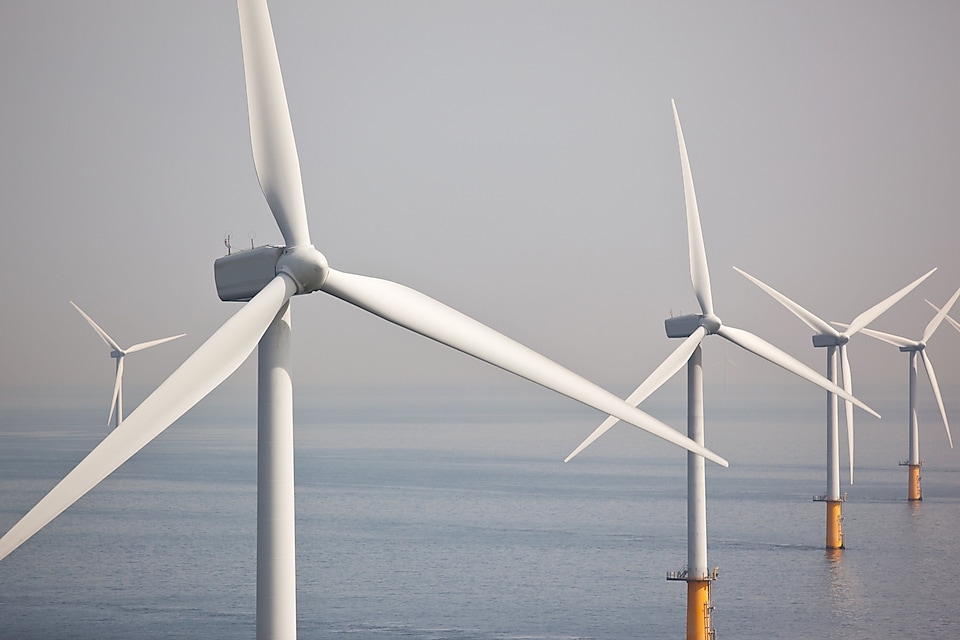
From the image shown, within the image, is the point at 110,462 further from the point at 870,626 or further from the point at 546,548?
the point at 546,548

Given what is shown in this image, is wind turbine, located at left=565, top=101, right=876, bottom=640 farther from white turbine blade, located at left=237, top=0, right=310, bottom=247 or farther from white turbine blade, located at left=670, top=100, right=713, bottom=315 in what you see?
white turbine blade, located at left=237, top=0, right=310, bottom=247

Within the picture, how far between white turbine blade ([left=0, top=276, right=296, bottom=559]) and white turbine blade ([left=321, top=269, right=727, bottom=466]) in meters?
1.30

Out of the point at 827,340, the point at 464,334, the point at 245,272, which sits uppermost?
the point at 245,272

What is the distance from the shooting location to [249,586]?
72375mm

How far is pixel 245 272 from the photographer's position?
65.4 ft

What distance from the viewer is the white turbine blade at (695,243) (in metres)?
39.4

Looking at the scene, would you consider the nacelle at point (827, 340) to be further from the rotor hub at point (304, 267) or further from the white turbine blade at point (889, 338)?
the rotor hub at point (304, 267)

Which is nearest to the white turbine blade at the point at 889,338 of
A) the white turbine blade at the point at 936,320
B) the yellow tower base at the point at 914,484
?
the white turbine blade at the point at 936,320

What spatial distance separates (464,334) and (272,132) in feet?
15.4

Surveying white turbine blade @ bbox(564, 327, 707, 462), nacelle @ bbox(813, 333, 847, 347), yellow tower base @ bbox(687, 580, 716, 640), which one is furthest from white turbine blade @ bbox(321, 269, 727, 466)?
nacelle @ bbox(813, 333, 847, 347)

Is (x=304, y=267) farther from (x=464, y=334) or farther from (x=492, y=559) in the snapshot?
(x=492, y=559)

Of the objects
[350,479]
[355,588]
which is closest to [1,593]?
[355,588]

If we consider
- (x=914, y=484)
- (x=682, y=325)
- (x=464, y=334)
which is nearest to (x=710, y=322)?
(x=682, y=325)

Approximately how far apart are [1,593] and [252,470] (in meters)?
91.3
